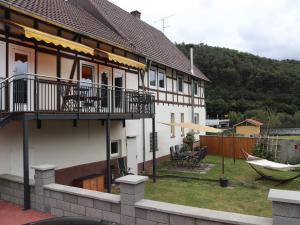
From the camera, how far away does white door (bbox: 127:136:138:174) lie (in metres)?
14.4

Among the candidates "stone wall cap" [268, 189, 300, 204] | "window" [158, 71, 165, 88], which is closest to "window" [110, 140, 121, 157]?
"window" [158, 71, 165, 88]

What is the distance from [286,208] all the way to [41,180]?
17.6 feet

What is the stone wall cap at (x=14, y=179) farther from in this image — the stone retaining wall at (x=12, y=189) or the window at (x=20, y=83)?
the window at (x=20, y=83)

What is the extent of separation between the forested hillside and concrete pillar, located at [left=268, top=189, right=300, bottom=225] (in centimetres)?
5736

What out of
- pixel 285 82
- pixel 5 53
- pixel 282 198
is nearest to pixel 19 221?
pixel 5 53

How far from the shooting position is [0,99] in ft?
26.9

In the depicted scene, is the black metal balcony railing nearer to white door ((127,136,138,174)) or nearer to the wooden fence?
white door ((127,136,138,174))

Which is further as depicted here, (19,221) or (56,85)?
(56,85)

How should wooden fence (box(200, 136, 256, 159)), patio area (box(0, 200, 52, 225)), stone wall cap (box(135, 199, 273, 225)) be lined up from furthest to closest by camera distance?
1. wooden fence (box(200, 136, 256, 159))
2. patio area (box(0, 200, 52, 225))
3. stone wall cap (box(135, 199, 273, 225))

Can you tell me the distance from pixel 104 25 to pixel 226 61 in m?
52.2

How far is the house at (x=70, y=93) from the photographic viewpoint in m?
8.52

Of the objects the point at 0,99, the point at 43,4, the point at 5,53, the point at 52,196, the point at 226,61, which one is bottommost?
the point at 52,196

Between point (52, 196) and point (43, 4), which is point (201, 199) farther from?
point (43, 4)

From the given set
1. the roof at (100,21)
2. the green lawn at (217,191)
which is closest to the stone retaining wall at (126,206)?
the green lawn at (217,191)
